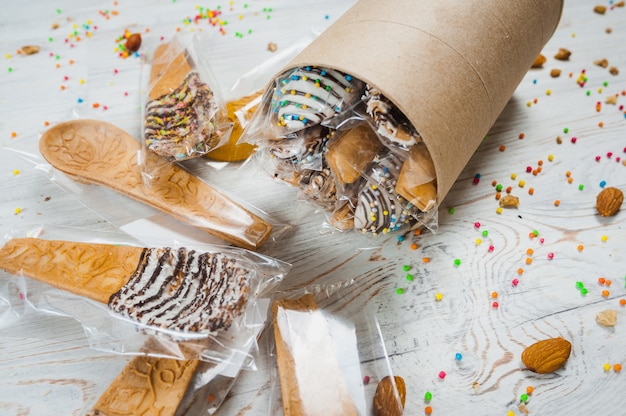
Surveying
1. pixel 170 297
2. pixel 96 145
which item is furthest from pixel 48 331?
pixel 96 145

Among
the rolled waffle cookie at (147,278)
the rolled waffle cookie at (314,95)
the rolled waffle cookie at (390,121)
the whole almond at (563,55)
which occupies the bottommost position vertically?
the rolled waffle cookie at (147,278)

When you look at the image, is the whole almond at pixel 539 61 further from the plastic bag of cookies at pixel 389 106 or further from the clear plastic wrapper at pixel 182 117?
the clear plastic wrapper at pixel 182 117

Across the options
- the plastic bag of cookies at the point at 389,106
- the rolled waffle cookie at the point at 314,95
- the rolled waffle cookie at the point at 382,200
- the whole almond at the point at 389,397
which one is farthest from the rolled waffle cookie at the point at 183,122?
the whole almond at the point at 389,397

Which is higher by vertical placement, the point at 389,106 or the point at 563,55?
the point at 563,55

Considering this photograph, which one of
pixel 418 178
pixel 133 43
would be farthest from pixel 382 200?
pixel 133 43

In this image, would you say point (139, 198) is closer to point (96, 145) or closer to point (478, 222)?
point (96, 145)

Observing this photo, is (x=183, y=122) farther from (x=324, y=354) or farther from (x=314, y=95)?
(x=324, y=354)
